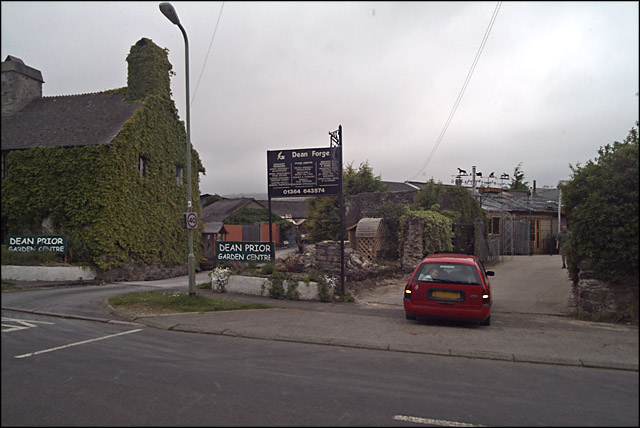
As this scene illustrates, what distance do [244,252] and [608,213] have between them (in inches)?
377

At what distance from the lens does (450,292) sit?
788 centimetres

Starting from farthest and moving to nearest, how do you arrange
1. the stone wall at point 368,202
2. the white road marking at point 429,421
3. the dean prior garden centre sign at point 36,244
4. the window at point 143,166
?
the stone wall at point 368,202 < the window at point 143,166 < the white road marking at point 429,421 < the dean prior garden centre sign at point 36,244

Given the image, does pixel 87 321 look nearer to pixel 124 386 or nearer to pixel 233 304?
pixel 233 304

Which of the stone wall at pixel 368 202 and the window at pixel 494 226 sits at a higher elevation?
the stone wall at pixel 368 202

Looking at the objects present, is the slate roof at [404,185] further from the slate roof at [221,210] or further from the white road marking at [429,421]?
the white road marking at [429,421]

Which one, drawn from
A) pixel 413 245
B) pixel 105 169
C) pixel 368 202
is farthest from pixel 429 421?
pixel 368 202

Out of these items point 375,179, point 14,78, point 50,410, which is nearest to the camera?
point 14,78

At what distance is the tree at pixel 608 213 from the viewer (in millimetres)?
3326

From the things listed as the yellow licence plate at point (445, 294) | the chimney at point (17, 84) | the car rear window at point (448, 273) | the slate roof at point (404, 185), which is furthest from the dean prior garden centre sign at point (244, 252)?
the slate roof at point (404, 185)

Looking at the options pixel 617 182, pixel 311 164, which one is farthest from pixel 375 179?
pixel 617 182

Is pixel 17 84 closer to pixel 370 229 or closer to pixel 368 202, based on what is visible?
pixel 370 229

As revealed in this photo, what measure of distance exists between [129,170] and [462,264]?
46.5 feet

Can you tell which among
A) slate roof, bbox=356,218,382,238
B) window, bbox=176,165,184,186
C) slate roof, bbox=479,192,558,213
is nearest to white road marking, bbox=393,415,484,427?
slate roof, bbox=356,218,382,238

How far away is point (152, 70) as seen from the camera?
20.3 meters
